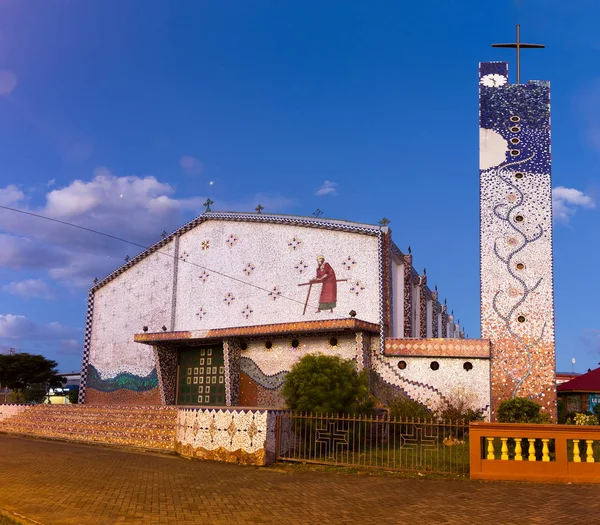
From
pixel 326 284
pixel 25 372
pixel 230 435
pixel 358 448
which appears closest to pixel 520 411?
pixel 358 448

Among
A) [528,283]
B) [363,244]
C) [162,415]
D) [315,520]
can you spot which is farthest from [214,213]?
[315,520]

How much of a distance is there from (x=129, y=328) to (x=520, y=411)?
18090 millimetres

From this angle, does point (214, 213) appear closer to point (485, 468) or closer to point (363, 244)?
point (363, 244)

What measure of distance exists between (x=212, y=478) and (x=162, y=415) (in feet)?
25.1

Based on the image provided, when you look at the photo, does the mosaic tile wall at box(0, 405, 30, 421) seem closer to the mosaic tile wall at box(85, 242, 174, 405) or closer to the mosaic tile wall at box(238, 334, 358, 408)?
the mosaic tile wall at box(85, 242, 174, 405)

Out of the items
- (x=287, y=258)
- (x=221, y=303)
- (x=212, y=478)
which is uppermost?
(x=287, y=258)

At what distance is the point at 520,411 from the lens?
1769cm

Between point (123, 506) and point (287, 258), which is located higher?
point (287, 258)

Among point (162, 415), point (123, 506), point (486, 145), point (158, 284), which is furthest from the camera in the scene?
point (158, 284)

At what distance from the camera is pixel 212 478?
1208cm

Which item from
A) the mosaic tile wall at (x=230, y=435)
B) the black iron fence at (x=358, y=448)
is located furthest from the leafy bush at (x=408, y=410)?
the mosaic tile wall at (x=230, y=435)

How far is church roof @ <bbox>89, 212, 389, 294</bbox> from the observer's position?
21922 mm

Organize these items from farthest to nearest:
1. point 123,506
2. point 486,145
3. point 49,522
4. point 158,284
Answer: point 158,284 → point 486,145 → point 123,506 → point 49,522

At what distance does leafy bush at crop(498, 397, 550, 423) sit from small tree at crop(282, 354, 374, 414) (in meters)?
4.22
